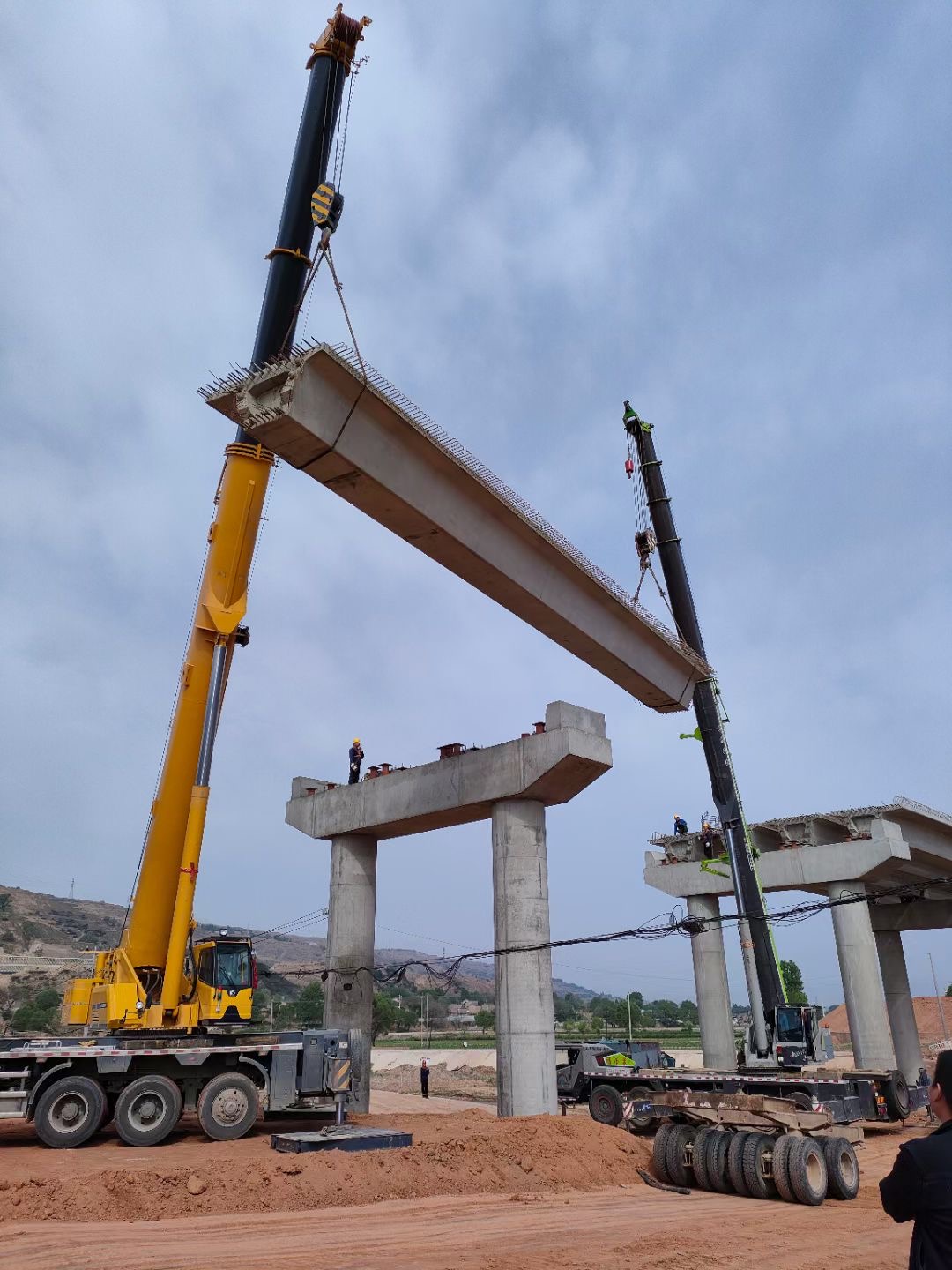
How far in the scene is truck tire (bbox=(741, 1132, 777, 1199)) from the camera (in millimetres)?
12398

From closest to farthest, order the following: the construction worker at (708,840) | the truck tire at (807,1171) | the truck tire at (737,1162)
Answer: the truck tire at (807,1171) → the truck tire at (737,1162) → the construction worker at (708,840)

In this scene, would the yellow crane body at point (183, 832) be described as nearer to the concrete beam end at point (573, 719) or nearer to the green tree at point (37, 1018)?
the concrete beam end at point (573, 719)

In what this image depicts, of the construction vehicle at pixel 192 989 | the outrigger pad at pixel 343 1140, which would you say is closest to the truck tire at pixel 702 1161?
the outrigger pad at pixel 343 1140

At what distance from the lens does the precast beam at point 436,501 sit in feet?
43.1

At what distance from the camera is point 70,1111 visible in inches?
570

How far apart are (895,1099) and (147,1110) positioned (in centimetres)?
1643

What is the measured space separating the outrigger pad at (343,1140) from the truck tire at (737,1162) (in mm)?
4586

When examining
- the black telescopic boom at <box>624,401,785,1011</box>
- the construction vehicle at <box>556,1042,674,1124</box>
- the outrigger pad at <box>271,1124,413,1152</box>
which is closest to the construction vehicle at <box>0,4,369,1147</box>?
the outrigger pad at <box>271,1124,413,1152</box>

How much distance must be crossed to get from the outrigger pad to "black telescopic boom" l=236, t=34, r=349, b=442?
11.6 metres

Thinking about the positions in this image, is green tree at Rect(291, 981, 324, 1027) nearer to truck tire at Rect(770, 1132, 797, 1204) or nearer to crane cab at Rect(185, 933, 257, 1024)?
crane cab at Rect(185, 933, 257, 1024)

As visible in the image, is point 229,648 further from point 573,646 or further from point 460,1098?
point 460,1098

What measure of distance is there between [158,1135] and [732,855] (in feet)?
46.4

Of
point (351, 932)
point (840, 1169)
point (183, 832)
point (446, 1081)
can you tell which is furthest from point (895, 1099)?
point (446, 1081)

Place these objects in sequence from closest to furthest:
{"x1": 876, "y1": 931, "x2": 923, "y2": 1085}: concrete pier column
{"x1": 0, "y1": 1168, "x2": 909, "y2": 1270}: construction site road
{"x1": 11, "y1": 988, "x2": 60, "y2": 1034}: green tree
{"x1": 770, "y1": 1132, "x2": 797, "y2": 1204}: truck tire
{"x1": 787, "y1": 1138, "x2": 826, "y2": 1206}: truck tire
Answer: {"x1": 0, "y1": 1168, "x2": 909, "y2": 1270}: construction site road, {"x1": 787, "y1": 1138, "x2": 826, "y2": 1206}: truck tire, {"x1": 770, "y1": 1132, "x2": 797, "y2": 1204}: truck tire, {"x1": 876, "y1": 931, "x2": 923, "y2": 1085}: concrete pier column, {"x1": 11, "y1": 988, "x2": 60, "y2": 1034}: green tree
